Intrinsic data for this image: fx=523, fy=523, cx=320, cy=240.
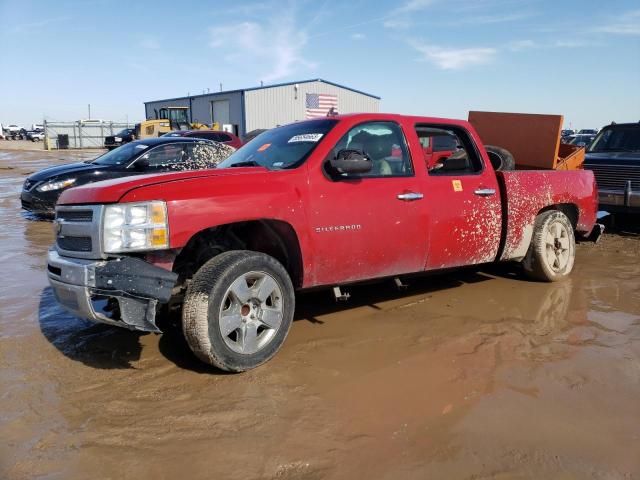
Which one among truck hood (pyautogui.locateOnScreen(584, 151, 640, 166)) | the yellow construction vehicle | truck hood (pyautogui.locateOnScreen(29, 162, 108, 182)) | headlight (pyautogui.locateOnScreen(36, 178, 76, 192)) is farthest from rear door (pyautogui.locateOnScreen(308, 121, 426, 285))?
the yellow construction vehicle

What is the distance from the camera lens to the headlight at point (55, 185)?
960cm

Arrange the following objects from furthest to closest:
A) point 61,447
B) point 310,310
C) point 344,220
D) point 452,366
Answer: point 310,310 → point 344,220 → point 452,366 → point 61,447

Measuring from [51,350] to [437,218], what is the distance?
3320 millimetres

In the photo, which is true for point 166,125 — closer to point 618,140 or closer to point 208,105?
point 208,105

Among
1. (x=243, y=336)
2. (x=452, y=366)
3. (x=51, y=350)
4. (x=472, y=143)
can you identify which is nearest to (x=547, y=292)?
(x=472, y=143)

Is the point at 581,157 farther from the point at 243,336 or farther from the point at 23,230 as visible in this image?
the point at 23,230

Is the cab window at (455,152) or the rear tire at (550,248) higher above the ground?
the cab window at (455,152)

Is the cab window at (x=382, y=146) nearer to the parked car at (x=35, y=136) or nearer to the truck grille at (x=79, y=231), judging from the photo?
the truck grille at (x=79, y=231)

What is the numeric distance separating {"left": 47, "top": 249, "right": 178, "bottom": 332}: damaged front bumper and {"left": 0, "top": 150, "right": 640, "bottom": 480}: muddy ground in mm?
509

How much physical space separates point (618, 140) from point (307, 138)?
27.1 feet

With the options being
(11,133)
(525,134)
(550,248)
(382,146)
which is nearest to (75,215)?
(382,146)

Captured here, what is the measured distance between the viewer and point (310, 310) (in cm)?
501

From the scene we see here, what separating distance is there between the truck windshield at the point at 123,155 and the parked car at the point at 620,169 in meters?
8.28

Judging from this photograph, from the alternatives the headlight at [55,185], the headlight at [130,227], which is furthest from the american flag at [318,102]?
the headlight at [130,227]
